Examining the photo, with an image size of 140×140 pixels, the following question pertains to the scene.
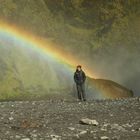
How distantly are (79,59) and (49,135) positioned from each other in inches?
1308

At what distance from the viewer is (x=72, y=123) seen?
22.4m

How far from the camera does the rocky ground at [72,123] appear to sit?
19.3 m

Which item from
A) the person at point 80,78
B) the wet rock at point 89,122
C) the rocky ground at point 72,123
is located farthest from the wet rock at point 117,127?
the person at point 80,78

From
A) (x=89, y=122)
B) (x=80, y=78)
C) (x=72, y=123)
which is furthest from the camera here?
(x=80, y=78)

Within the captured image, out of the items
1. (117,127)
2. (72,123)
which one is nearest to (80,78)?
(72,123)

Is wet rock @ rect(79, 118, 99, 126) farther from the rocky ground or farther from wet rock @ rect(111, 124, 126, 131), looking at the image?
wet rock @ rect(111, 124, 126, 131)

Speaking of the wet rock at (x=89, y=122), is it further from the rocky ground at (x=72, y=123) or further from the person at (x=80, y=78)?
the person at (x=80, y=78)

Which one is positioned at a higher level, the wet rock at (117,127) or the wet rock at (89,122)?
the wet rock at (89,122)

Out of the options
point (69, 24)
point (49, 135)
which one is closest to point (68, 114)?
point (49, 135)

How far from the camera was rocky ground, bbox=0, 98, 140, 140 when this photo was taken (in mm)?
19344

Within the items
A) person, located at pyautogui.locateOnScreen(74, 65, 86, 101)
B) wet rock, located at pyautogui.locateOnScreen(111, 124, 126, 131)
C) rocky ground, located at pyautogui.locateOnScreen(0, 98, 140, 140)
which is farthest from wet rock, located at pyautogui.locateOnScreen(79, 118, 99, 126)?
person, located at pyautogui.locateOnScreen(74, 65, 86, 101)

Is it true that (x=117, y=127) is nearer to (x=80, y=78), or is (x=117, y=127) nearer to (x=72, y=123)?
(x=72, y=123)

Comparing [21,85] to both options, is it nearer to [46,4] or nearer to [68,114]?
[46,4]

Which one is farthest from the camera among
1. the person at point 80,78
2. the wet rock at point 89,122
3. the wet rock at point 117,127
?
the person at point 80,78
